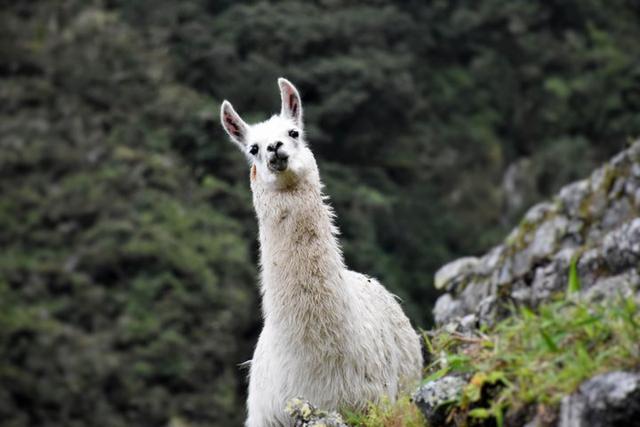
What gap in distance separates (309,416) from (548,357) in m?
1.84

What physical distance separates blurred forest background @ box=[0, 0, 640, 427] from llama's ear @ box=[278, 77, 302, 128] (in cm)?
2313

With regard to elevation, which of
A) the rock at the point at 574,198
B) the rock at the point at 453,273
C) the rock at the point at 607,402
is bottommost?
the rock at the point at 607,402

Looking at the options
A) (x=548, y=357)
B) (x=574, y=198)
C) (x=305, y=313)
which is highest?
(x=574, y=198)

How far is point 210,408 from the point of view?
1265 inches

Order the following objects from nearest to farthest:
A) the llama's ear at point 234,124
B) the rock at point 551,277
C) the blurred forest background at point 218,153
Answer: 1. the llama's ear at point 234,124
2. the rock at point 551,277
3. the blurred forest background at point 218,153

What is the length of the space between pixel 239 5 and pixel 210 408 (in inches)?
659

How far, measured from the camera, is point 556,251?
11.5 meters

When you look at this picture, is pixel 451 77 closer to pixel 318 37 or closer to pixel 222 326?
pixel 318 37

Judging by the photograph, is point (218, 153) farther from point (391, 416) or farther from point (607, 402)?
point (607, 402)

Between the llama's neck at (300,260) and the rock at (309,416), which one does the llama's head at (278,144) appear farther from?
the rock at (309,416)

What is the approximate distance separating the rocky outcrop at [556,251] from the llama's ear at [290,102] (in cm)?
230

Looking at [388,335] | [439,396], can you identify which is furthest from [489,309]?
[439,396]

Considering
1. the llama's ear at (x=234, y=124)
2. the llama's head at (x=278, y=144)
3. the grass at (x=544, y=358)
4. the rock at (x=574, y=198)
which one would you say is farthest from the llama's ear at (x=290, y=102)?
the rock at (x=574, y=198)

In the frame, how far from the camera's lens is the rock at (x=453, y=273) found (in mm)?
12141
